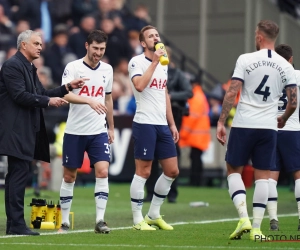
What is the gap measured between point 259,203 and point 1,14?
1429 cm

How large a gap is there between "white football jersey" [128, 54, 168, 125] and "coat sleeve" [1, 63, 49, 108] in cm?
146

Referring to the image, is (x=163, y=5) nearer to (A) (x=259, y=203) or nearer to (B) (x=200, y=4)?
(B) (x=200, y=4)

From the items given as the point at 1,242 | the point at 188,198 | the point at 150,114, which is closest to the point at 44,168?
the point at 188,198

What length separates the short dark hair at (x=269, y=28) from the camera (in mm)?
9953

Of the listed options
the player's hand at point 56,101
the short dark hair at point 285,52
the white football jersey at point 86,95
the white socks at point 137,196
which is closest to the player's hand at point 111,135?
the white football jersey at point 86,95

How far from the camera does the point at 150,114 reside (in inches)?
460

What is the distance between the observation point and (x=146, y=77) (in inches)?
446

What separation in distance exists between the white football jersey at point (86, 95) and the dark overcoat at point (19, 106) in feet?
1.56

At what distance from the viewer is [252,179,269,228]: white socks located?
9.99 m

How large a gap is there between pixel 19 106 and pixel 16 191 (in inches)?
37.1

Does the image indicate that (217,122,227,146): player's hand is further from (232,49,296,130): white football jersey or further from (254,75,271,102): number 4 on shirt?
(254,75,271,102): number 4 on shirt

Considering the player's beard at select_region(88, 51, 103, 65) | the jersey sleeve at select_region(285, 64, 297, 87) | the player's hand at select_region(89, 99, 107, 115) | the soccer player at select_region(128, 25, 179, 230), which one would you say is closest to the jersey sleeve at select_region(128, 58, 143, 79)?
the soccer player at select_region(128, 25, 179, 230)

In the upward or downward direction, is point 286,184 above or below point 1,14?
below

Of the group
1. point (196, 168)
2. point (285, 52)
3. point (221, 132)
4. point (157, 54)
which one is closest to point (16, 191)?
point (157, 54)
